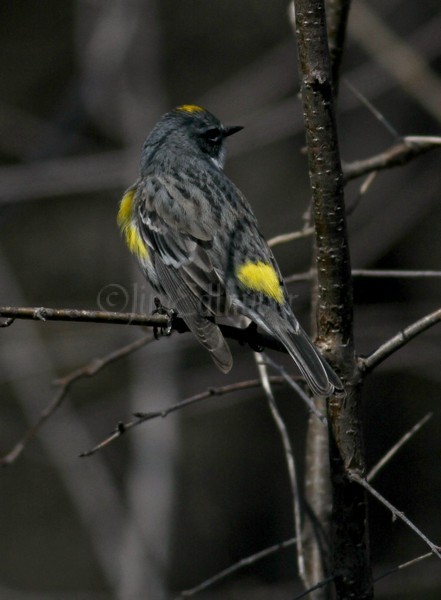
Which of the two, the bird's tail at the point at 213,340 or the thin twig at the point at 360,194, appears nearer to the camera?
the bird's tail at the point at 213,340

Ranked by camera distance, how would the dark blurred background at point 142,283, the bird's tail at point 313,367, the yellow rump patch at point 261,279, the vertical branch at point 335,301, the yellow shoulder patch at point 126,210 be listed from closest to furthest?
the vertical branch at point 335,301 → the bird's tail at point 313,367 → the yellow rump patch at point 261,279 → the yellow shoulder patch at point 126,210 → the dark blurred background at point 142,283

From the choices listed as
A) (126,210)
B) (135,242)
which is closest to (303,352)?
(135,242)

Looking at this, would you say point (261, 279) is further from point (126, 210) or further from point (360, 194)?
point (126, 210)

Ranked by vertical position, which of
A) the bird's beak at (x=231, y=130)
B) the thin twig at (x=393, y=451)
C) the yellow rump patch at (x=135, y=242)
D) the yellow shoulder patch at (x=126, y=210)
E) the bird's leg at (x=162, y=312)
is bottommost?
the thin twig at (x=393, y=451)

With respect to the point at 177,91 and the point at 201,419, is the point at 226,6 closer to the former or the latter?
the point at 177,91

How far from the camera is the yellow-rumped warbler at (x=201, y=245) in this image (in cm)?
373

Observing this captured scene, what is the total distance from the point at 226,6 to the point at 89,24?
5.25 ft

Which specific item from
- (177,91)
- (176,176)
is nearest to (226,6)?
(177,91)

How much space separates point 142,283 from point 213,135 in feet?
5.67

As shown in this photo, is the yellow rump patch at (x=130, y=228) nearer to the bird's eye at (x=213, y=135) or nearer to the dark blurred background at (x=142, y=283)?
the bird's eye at (x=213, y=135)

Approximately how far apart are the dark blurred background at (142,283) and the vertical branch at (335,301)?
3.94 meters

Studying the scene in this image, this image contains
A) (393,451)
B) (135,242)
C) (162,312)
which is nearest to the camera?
(393,451)

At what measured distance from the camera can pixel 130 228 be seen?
15.4 ft

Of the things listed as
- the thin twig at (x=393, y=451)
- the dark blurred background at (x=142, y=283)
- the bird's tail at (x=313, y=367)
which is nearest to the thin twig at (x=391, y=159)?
the bird's tail at (x=313, y=367)
